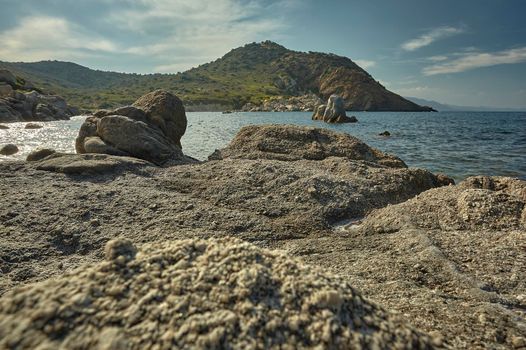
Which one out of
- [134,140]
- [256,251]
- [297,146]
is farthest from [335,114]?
[256,251]

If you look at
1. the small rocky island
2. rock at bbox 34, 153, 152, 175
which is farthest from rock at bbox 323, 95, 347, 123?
rock at bbox 34, 153, 152, 175

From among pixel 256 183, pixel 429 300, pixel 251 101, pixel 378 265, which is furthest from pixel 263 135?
A: pixel 251 101

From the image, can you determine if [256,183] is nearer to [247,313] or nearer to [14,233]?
[14,233]

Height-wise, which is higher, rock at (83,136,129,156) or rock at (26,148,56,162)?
rock at (83,136,129,156)

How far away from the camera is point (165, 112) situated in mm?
19406

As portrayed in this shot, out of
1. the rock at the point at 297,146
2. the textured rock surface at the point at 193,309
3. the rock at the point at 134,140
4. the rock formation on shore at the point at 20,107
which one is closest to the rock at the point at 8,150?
the rock at the point at 134,140

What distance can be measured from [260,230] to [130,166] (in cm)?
629

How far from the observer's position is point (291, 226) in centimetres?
837

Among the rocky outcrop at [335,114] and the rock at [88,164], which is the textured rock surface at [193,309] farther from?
the rocky outcrop at [335,114]

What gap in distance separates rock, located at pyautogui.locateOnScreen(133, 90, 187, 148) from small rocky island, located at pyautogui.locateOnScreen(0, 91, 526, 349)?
2.71 m

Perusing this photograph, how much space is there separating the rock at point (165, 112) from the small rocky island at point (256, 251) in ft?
8.88

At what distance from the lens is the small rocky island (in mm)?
3098

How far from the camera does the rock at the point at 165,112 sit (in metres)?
19.0

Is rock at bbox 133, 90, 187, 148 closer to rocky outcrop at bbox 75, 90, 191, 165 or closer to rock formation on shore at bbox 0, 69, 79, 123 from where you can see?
rocky outcrop at bbox 75, 90, 191, 165
